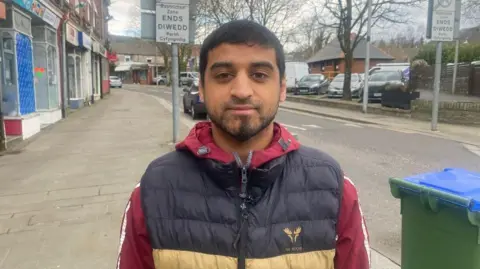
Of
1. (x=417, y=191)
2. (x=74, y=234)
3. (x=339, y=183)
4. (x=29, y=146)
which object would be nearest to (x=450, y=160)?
(x=417, y=191)

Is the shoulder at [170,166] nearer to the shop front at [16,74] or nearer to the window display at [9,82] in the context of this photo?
the shop front at [16,74]

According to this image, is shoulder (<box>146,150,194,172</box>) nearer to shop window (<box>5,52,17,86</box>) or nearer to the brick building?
the brick building

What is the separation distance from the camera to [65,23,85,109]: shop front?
17650 mm

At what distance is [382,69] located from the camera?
21.5 m

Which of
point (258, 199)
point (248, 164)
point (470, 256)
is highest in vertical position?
point (248, 164)

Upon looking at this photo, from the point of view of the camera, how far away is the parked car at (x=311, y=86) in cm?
3044

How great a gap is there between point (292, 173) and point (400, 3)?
20315 millimetres

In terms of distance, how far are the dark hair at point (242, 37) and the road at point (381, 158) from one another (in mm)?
2991

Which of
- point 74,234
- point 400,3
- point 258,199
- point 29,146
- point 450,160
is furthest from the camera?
point 400,3

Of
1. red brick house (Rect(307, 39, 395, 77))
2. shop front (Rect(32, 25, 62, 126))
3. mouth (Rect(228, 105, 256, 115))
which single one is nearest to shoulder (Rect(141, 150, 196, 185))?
mouth (Rect(228, 105, 256, 115))

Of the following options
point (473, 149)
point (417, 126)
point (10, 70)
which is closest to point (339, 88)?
point (417, 126)

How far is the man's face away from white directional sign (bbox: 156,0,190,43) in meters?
7.29

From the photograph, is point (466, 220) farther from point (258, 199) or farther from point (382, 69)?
point (382, 69)

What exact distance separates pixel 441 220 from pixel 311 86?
1131 inches
